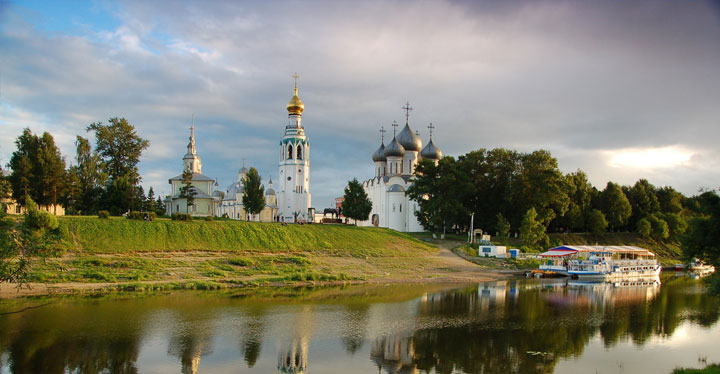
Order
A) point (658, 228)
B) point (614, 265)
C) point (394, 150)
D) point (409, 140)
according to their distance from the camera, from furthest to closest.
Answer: point (409, 140), point (394, 150), point (658, 228), point (614, 265)

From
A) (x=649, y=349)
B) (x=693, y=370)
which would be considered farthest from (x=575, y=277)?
(x=693, y=370)

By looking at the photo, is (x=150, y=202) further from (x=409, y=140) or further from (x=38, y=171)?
(x=409, y=140)

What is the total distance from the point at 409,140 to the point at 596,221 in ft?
85.9

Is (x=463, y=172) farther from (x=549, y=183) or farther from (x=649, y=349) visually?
(x=649, y=349)

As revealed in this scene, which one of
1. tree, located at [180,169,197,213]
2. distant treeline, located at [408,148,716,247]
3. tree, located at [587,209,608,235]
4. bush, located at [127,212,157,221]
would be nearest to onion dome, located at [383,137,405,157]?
distant treeline, located at [408,148,716,247]

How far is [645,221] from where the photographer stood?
71.2m

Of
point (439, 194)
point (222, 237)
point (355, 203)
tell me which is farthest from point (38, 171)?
point (439, 194)

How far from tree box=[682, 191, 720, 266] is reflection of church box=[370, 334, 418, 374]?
1028 cm

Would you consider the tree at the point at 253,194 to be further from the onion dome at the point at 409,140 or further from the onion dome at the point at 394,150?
the onion dome at the point at 409,140

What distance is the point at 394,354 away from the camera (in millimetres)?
20281

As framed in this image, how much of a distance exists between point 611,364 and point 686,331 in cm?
843

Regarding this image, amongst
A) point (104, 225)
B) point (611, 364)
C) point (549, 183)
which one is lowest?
point (611, 364)

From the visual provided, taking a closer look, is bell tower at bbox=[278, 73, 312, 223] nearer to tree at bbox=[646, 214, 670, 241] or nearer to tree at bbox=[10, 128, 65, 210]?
tree at bbox=[10, 128, 65, 210]

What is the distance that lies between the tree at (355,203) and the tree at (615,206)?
104 ft
